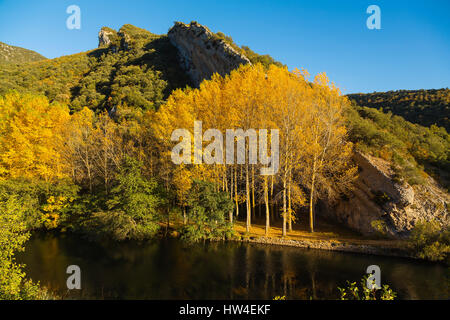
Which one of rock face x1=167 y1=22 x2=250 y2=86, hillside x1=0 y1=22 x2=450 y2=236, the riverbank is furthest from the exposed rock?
the riverbank

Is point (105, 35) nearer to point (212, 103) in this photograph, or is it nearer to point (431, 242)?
point (212, 103)

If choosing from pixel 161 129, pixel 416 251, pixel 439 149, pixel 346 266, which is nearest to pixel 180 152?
pixel 161 129

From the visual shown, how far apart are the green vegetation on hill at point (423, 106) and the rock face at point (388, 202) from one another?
741 inches

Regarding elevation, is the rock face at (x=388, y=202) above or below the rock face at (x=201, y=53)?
below

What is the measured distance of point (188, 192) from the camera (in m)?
A: 20.8

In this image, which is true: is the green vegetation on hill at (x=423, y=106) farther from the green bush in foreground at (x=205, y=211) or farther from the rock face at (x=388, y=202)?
the green bush in foreground at (x=205, y=211)

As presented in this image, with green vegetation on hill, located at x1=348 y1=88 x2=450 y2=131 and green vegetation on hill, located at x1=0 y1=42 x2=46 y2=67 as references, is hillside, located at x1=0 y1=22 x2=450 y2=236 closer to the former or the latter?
green vegetation on hill, located at x1=348 y1=88 x2=450 y2=131

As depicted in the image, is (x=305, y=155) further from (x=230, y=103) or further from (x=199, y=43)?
(x=199, y=43)

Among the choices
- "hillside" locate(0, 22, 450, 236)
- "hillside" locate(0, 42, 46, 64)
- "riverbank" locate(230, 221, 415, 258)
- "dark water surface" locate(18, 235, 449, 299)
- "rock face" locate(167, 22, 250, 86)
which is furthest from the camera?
"hillside" locate(0, 42, 46, 64)

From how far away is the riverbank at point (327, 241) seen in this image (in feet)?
57.7

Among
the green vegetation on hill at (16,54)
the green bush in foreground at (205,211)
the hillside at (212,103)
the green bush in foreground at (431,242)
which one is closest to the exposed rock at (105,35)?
the hillside at (212,103)

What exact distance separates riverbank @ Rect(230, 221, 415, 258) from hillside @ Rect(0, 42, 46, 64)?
112 m

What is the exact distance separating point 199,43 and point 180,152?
41016 mm

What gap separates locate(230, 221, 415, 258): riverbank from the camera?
17.6 metres
